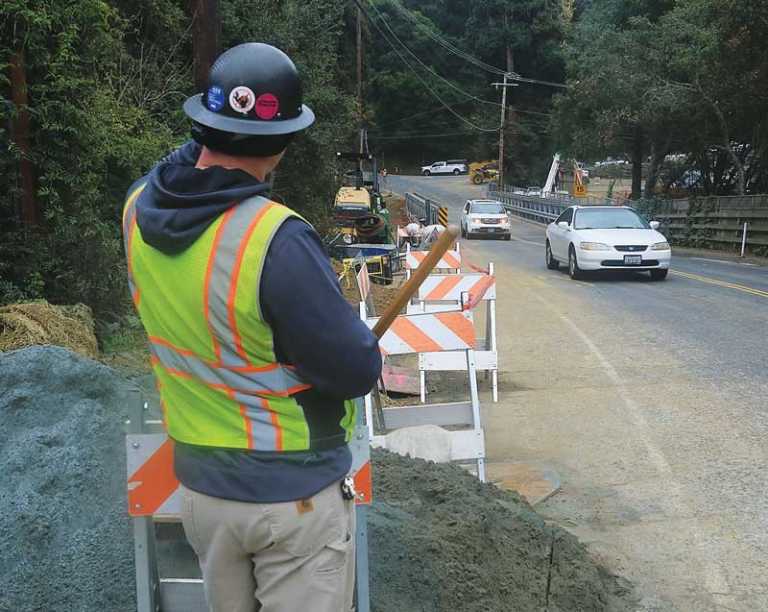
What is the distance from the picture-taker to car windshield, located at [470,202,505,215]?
3538cm

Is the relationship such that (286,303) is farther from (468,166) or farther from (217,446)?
(468,166)

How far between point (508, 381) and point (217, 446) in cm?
741

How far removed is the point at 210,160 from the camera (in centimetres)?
211

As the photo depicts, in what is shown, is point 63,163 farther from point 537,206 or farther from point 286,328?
point 537,206

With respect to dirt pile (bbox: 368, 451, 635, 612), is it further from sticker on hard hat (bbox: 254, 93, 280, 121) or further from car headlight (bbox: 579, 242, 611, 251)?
car headlight (bbox: 579, 242, 611, 251)

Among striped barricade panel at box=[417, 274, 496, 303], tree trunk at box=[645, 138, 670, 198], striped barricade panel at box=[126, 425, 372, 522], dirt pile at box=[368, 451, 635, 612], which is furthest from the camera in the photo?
tree trunk at box=[645, 138, 670, 198]

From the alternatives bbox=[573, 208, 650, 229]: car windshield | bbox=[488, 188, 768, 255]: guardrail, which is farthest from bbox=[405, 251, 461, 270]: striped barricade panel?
bbox=[488, 188, 768, 255]: guardrail

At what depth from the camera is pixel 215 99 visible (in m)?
2.06

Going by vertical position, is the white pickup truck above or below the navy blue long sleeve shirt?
below

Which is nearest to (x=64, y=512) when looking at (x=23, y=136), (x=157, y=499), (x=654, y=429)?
(x=157, y=499)

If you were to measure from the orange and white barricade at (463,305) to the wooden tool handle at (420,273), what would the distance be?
17.4 feet

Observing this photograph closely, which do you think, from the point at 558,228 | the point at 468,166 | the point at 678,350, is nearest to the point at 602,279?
the point at 558,228

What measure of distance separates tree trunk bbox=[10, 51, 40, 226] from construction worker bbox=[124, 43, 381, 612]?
6788mm

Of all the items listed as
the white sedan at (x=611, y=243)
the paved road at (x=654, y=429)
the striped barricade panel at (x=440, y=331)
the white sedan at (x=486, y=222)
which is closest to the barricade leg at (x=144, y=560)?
the paved road at (x=654, y=429)
